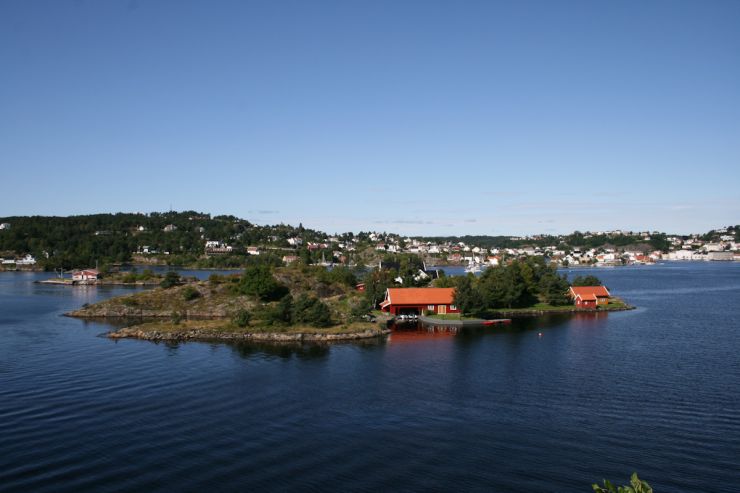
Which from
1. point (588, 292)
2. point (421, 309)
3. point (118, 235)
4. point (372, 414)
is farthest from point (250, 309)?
point (118, 235)

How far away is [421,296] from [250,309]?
→ 13.7m

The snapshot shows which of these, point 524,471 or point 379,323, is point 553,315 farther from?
point 524,471

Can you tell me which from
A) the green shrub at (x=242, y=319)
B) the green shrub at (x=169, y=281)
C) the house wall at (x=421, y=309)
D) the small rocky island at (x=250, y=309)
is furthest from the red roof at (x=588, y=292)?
the green shrub at (x=169, y=281)

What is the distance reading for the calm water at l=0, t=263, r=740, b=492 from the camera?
1555cm

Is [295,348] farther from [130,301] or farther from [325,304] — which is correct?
[130,301]

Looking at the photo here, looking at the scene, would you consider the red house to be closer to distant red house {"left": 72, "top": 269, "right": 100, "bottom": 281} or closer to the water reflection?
the water reflection

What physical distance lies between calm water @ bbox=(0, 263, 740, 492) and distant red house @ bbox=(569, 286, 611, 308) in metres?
15.3

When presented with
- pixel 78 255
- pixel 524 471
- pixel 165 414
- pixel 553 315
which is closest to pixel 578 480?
pixel 524 471

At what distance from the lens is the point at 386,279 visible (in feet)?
167

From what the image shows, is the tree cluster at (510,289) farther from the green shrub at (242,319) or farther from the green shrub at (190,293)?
the green shrub at (190,293)

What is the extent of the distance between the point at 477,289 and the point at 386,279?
9.48 meters

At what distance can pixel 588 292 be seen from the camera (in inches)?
2048

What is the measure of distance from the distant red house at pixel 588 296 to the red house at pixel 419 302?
14069 millimetres

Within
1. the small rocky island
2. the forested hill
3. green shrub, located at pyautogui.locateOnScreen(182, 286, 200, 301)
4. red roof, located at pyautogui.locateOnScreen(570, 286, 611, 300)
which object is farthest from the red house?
the forested hill
